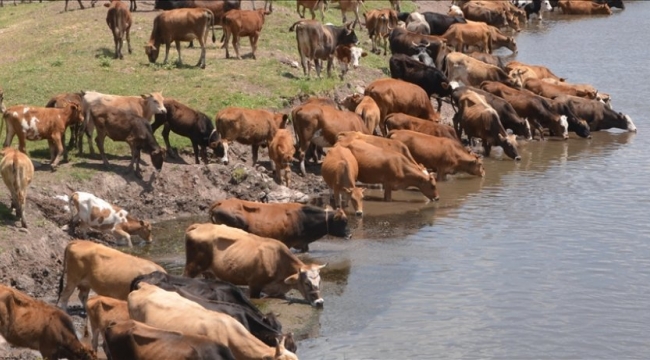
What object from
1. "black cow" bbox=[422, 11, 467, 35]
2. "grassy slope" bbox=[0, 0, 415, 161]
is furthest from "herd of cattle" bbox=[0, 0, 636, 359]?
"black cow" bbox=[422, 11, 467, 35]

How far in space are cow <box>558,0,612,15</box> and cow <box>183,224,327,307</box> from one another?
36.1 meters

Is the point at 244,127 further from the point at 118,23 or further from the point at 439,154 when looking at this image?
the point at 118,23

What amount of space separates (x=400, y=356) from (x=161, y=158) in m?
6.62

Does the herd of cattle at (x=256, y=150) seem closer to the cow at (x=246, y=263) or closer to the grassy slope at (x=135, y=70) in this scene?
the cow at (x=246, y=263)

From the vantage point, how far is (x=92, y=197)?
16.2 metres

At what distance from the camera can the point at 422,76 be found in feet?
84.7

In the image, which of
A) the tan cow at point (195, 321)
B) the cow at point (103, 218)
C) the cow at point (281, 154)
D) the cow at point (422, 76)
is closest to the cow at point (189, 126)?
the cow at point (281, 154)

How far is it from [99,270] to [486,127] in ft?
38.0

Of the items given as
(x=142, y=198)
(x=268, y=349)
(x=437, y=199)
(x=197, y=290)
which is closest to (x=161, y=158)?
(x=142, y=198)

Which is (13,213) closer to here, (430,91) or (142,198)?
(142,198)

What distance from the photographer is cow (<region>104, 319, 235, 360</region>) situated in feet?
34.6

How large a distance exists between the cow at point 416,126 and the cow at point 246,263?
8.29 meters

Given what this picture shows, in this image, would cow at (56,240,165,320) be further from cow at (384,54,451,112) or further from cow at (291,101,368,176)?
cow at (384,54,451,112)

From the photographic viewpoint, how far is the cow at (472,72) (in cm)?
2775
